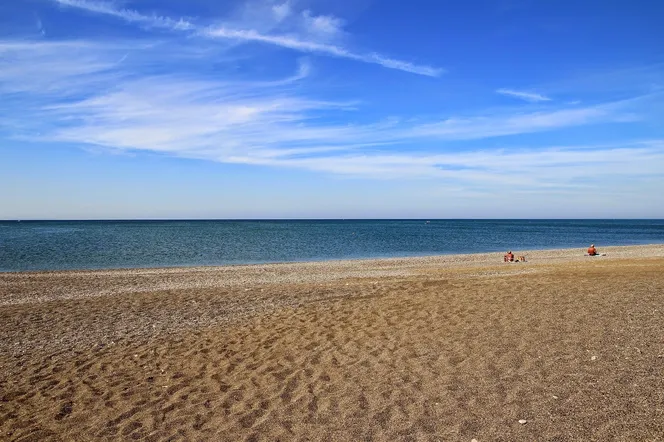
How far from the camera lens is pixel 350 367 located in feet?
27.1

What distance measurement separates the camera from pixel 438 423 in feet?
19.8

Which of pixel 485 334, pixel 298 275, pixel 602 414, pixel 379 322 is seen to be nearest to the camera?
pixel 602 414

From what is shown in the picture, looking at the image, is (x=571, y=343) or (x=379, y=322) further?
(x=379, y=322)

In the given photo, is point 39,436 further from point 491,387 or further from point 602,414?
point 602,414

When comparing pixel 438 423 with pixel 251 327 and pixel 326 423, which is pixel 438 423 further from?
pixel 251 327

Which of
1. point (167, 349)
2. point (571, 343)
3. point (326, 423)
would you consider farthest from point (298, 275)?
point (326, 423)

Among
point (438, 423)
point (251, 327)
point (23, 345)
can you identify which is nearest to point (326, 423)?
point (438, 423)

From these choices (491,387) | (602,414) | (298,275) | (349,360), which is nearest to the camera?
(602,414)

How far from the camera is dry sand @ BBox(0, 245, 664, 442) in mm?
6113

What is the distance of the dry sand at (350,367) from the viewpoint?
20.1ft

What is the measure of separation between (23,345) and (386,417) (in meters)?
8.44

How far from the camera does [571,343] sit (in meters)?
8.83

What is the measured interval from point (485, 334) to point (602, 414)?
12.3 ft

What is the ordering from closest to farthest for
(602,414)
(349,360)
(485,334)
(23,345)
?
(602,414)
(349,360)
(485,334)
(23,345)
